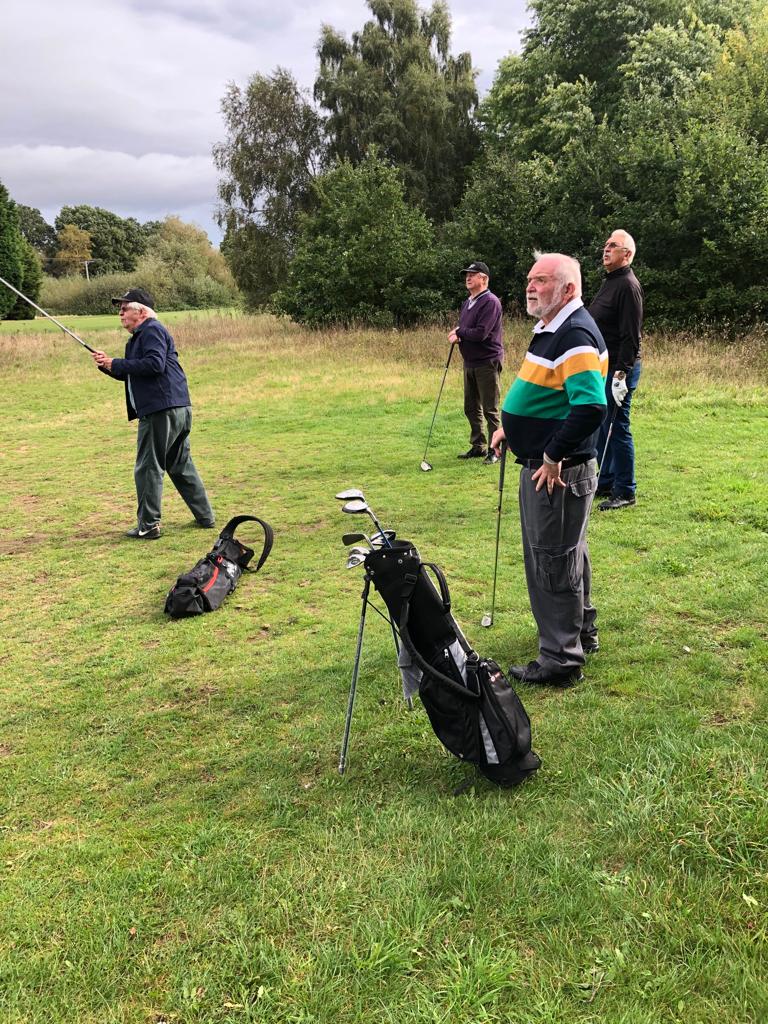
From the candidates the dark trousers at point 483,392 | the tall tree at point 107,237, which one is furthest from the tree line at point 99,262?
the dark trousers at point 483,392

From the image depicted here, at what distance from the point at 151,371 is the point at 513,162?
2032 centimetres

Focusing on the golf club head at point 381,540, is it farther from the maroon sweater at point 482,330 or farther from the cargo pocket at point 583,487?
the maroon sweater at point 482,330

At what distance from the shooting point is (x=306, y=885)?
254 cm

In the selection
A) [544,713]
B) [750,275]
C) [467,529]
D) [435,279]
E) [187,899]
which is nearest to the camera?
[187,899]

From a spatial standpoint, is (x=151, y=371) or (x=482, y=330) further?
(x=482, y=330)

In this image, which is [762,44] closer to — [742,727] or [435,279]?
[435,279]

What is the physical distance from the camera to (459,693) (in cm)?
295

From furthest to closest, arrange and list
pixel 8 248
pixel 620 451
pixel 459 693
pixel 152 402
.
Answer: pixel 8 248, pixel 620 451, pixel 152 402, pixel 459 693

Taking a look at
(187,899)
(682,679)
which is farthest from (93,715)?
(682,679)

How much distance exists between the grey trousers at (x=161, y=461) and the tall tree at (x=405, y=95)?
89.1ft

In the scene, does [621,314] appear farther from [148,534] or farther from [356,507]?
[148,534]

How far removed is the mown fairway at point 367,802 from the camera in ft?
7.11

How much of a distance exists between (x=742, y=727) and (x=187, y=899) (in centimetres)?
254

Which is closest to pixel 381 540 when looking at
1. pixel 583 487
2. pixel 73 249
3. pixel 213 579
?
pixel 583 487
